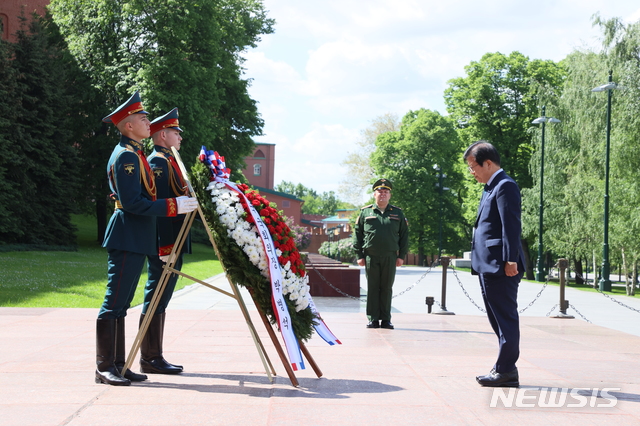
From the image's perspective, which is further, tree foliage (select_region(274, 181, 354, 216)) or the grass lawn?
tree foliage (select_region(274, 181, 354, 216))

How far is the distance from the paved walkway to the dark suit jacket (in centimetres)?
107

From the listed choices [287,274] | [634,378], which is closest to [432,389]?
[287,274]

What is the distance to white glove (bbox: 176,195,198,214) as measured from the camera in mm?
5332

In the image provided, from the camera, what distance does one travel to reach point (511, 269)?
5438 mm

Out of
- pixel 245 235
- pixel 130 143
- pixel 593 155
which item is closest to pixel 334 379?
pixel 245 235

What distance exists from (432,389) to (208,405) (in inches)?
73.4

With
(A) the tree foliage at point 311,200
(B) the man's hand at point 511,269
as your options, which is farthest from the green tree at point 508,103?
(A) the tree foliage at point 311,200

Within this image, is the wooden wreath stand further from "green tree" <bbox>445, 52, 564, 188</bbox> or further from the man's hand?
"green tree" <bbox>445, 52, 564, 188</bbox>

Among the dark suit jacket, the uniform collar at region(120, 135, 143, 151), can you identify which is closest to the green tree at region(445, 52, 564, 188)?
the dark suit jacket

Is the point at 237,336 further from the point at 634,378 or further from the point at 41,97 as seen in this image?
the point at 41,97

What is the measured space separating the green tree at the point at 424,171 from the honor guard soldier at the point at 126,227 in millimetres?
44409

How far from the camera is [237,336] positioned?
8.20m

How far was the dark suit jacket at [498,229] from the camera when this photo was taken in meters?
5.48

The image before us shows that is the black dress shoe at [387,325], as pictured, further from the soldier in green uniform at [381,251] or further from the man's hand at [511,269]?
the man's hand at [511,269]
